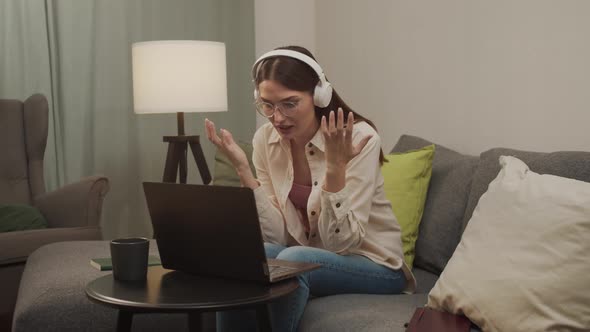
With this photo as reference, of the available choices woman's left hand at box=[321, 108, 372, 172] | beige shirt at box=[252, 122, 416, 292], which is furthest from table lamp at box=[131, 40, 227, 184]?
woman's left hand at box=[321, 108, 372, 172]

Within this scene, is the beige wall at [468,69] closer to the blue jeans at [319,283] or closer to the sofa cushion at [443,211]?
the sofa cushion at [443,211]

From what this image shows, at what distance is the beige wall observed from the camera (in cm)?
213

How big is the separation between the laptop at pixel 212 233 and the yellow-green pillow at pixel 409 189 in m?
0.69

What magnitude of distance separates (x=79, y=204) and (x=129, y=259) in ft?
4.76

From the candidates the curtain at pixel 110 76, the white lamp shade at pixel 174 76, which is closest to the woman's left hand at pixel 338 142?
the white lamp shade at pixel 174 76

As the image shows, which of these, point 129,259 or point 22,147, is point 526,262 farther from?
point 22,147

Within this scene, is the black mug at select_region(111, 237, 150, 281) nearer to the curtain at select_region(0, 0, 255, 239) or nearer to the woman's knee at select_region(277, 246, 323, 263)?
the woman's knee at select_region(277, 246, 323, 263)

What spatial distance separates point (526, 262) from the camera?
1506 millimetres

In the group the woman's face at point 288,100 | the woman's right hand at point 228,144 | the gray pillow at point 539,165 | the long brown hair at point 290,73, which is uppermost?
the long brown hair at point 290,73

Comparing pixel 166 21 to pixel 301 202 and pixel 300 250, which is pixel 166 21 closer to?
pixel 301 202

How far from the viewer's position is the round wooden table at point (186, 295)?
137 cm

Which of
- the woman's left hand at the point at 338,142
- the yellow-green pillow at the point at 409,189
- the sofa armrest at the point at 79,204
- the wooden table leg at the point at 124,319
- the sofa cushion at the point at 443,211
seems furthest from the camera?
the sofa armrest at the point at 79,204

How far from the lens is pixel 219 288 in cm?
148

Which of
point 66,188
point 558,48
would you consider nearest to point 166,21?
point 66,188
